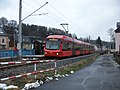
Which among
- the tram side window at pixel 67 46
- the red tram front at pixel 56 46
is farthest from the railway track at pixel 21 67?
the tram side window at pixel 67 46

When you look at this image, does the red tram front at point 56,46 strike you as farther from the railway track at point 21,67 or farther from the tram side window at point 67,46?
the railway track at point 21,67

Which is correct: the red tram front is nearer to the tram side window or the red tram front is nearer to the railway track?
the tram side window

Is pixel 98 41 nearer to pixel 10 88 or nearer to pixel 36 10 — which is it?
pixel 36 10

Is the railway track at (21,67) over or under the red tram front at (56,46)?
under

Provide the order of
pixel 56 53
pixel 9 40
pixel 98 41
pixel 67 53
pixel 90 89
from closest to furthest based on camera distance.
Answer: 1. pixel 90 89
2. pixel 56 53
3. pixel 67 53
4. pixel 9 40
5. pixel 98 41

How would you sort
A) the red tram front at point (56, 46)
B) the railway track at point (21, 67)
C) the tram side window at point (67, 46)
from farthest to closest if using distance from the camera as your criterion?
the tram side window at point (67, 46), the red tram front at point (56, 46), the railway track at point (21, 67)

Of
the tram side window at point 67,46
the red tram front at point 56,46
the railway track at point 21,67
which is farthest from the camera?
the tram side window at point 67,46

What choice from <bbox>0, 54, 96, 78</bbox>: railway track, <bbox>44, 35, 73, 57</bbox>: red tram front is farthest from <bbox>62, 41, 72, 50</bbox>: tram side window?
<bbox>0, 54, 96, 78</bbox>: railway track

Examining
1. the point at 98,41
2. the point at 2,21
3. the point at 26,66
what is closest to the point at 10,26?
the point at 2,21

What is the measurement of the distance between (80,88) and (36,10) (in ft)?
70.4

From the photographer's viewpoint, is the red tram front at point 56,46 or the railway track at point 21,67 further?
the red tram front at point 56,46

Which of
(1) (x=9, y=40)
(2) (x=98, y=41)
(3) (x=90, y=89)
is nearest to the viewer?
(3) (x=90, y=89)

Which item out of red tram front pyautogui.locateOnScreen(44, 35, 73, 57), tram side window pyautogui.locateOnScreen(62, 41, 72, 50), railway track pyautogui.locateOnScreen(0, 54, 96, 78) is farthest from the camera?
tram side window pyautogui.locateOnScreen(62, 41, 72, 50)

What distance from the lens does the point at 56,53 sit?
102 feet
